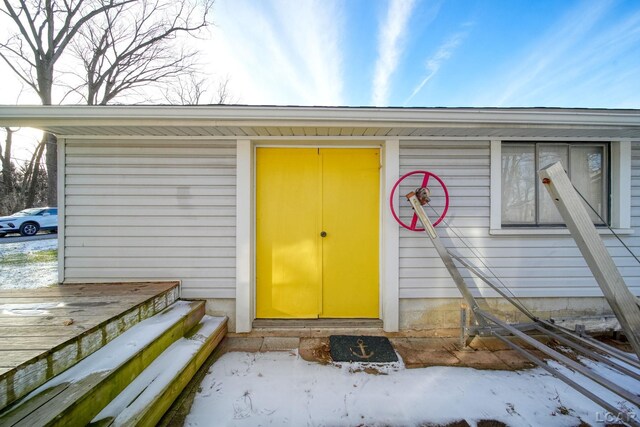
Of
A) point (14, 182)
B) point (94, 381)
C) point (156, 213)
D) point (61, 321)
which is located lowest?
point (94, 381)

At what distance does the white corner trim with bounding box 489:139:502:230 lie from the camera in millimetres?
3025

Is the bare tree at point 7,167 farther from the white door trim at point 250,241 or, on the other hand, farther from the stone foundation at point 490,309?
the stone foundation at point 490,309

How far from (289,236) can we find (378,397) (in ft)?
6.00

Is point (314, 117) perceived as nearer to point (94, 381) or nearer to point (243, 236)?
point (243, 236)

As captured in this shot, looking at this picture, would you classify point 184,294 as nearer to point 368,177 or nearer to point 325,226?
point 325,226

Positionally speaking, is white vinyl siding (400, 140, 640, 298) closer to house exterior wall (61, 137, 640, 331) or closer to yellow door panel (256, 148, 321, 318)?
house exterior wall (61, 137, 640, 331)

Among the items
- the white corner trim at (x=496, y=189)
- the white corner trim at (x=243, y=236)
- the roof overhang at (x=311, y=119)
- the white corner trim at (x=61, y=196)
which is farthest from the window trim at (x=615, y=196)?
the white corner trim at (x=61, y=196)

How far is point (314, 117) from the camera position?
2.55 m

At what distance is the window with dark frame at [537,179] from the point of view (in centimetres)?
312

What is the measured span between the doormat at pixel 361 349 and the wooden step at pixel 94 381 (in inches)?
61.4

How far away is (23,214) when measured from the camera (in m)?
9.96

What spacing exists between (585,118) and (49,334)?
4.87m

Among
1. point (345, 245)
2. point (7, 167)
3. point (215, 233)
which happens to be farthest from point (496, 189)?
point (7, 167)

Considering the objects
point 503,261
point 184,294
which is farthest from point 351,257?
point 184,294
